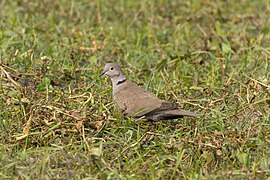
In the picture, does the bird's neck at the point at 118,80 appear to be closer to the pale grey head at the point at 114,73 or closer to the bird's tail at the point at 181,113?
the pale grey head at the point at 114,73

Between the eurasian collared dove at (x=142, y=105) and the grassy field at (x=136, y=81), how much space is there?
0.30 feet

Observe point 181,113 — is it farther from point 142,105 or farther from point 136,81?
point 136,81

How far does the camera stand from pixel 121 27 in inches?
328

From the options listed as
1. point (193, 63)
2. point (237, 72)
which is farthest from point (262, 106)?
point (193, 63)

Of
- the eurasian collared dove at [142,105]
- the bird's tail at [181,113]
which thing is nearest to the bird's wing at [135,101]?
the eurasian collared dove at [142,105]

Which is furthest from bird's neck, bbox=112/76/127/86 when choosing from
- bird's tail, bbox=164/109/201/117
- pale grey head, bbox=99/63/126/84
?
bird's tail, bbox=164/109/201/117

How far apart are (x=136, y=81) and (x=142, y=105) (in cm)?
119

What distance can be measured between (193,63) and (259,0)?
2.71 m

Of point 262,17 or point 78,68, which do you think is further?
point 262,17

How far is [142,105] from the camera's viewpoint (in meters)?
5.58

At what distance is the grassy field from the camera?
491cm

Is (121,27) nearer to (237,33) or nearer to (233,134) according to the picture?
(237,33)

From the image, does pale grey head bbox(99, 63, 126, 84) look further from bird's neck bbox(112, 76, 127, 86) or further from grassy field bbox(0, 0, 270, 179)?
grassy field bbox(0, 0, 270, 179)

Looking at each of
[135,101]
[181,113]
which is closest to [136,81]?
[135,101]
